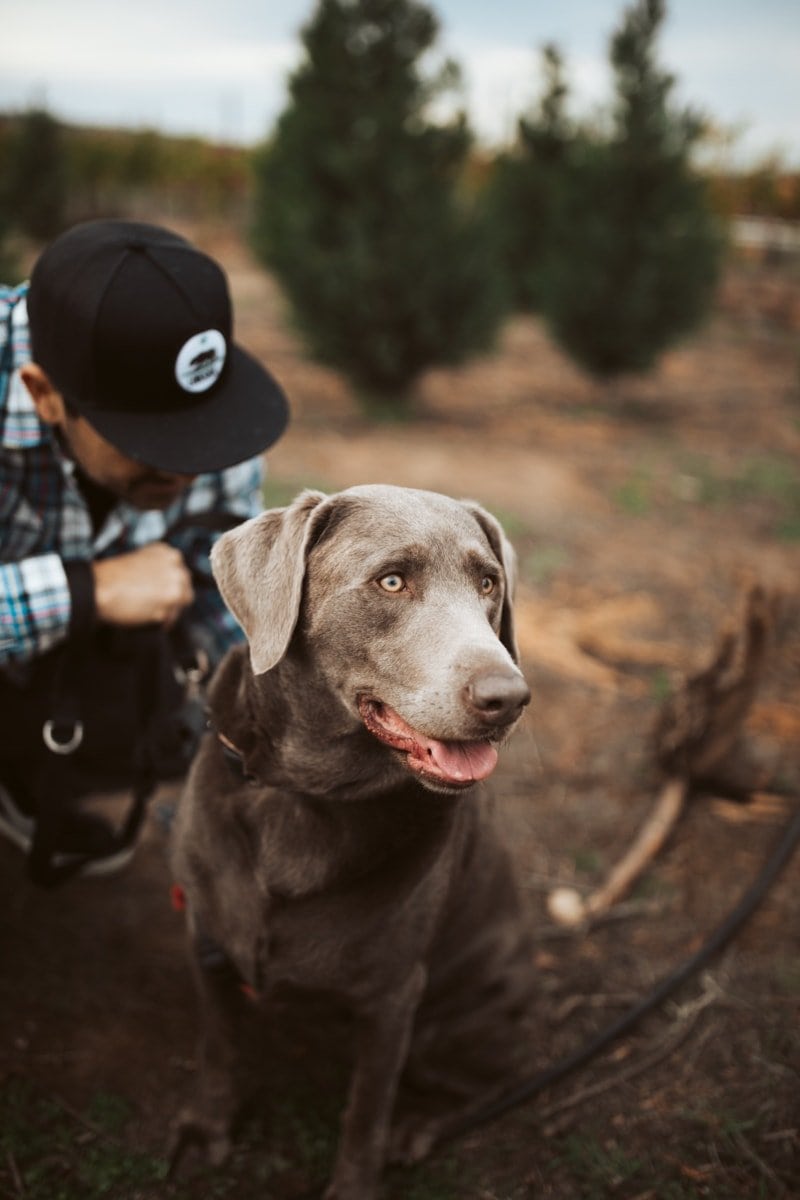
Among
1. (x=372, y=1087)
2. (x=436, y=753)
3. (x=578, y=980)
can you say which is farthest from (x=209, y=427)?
(x=578, y=980)

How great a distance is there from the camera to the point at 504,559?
210 cm

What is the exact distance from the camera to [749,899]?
10.5 feet

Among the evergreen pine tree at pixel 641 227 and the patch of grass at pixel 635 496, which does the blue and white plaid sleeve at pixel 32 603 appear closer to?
the patch of grass at pixel 635 496

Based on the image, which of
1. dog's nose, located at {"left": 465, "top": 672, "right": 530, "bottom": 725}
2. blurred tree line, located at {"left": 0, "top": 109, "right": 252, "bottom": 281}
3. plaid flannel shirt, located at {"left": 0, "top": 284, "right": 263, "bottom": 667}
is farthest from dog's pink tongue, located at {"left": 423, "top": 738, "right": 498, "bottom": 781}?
blurred tree line, located at {"left": 0, "top": 109, "right": 252, "bottom": 281}

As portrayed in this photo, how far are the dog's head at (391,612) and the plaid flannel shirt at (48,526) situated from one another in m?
0.66

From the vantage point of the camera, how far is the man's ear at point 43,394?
2.41 m

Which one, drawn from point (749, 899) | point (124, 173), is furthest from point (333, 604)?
point (124, 173)

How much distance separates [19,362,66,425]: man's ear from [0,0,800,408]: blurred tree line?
200 inches

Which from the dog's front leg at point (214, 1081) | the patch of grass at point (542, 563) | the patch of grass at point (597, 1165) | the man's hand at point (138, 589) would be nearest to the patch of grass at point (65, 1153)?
the dog's front leg at point (214, 1081)

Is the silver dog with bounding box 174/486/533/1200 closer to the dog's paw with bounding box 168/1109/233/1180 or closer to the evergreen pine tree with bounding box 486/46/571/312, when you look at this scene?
the dog's paw with bounding box 168/1109/233/1180

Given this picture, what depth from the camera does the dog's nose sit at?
1587 millimetres

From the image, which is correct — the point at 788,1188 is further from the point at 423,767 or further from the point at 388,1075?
the point at 423,767

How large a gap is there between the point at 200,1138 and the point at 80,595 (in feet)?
4.96

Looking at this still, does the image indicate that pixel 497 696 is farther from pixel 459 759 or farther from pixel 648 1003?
pixel 648 1003
